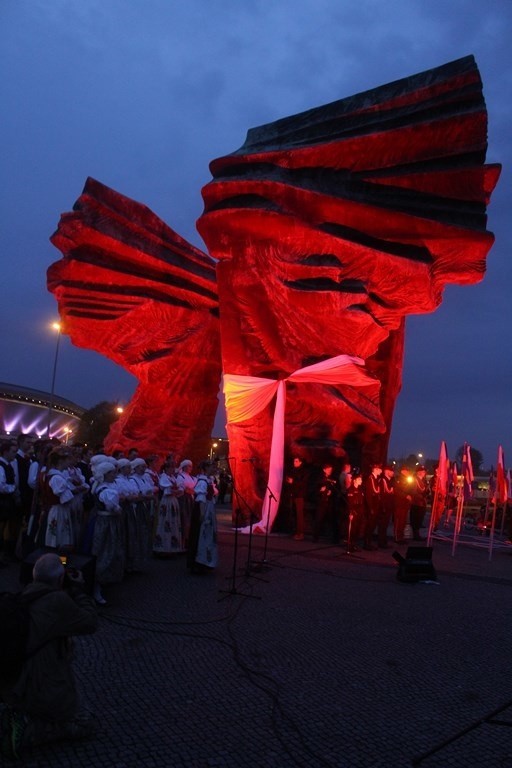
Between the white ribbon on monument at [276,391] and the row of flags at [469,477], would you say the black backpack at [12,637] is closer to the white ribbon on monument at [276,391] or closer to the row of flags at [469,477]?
the white ribbon on monument at [276,391]

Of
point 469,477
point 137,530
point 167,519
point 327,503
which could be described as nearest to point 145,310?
point 327,503

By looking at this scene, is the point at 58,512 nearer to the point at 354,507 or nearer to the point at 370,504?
the point at 354,507

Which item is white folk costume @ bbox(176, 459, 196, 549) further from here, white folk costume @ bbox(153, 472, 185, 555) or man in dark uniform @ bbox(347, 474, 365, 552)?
man in dark uniform @ bbox(347, 474, 365, 552)

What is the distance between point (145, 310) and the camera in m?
18.1

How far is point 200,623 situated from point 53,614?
9.78 feet

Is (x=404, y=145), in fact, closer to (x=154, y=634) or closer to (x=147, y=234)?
(x=147, y=234)

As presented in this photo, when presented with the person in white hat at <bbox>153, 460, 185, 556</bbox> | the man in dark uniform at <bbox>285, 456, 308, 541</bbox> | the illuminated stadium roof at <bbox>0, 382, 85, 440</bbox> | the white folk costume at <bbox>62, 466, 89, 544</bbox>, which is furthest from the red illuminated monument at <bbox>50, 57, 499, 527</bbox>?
the illuminated stadium roof at <bbox>0, 382, 85, 440</bbox>

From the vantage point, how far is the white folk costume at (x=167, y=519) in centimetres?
953

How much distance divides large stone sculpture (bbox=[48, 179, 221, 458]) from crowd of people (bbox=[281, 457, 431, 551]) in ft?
20.8

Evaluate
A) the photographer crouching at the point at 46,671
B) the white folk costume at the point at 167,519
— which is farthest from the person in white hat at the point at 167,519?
the photographer crouching at the point at 46,671

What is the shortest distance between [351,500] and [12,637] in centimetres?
948

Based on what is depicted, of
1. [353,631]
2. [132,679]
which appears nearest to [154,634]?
[132,679]

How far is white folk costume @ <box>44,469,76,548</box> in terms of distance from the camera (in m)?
6.52

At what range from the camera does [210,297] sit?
18266 millimetres
